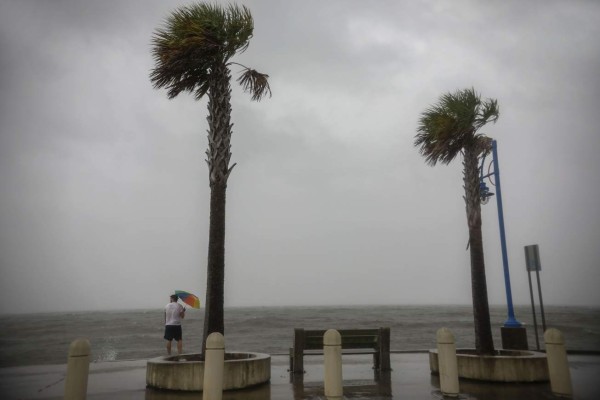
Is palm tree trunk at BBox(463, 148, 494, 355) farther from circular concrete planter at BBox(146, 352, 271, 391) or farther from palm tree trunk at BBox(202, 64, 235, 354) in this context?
palm tree trunk at BBox(202, 64, 235, 354)

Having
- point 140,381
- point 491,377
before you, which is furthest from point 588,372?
point 140,381

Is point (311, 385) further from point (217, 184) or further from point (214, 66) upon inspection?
point (214, 66)

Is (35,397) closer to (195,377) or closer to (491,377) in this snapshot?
(195,377)

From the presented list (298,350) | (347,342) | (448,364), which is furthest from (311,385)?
(448,364)

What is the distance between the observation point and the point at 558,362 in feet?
19.4

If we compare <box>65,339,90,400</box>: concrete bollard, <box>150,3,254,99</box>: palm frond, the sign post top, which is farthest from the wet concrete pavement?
<box>150,3,254,99</box>: palm frond

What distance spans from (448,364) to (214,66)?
7.35 metres

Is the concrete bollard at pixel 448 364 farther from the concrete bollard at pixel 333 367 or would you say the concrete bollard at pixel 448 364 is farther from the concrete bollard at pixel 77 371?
the concrete bollard at pixel 77 371

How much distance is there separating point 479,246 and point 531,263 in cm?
297

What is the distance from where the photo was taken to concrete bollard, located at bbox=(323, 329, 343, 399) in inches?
217

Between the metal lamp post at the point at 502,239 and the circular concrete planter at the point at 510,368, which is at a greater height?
the metal lamp post at the point at 502,239

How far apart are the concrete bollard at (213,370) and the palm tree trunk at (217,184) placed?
7.38 feet

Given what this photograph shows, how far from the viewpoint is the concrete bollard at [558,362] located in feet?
19.3

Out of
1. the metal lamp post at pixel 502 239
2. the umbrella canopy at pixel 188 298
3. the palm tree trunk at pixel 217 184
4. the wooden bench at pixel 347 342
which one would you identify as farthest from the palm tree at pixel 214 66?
the metal lamp post at pixel 502 239
